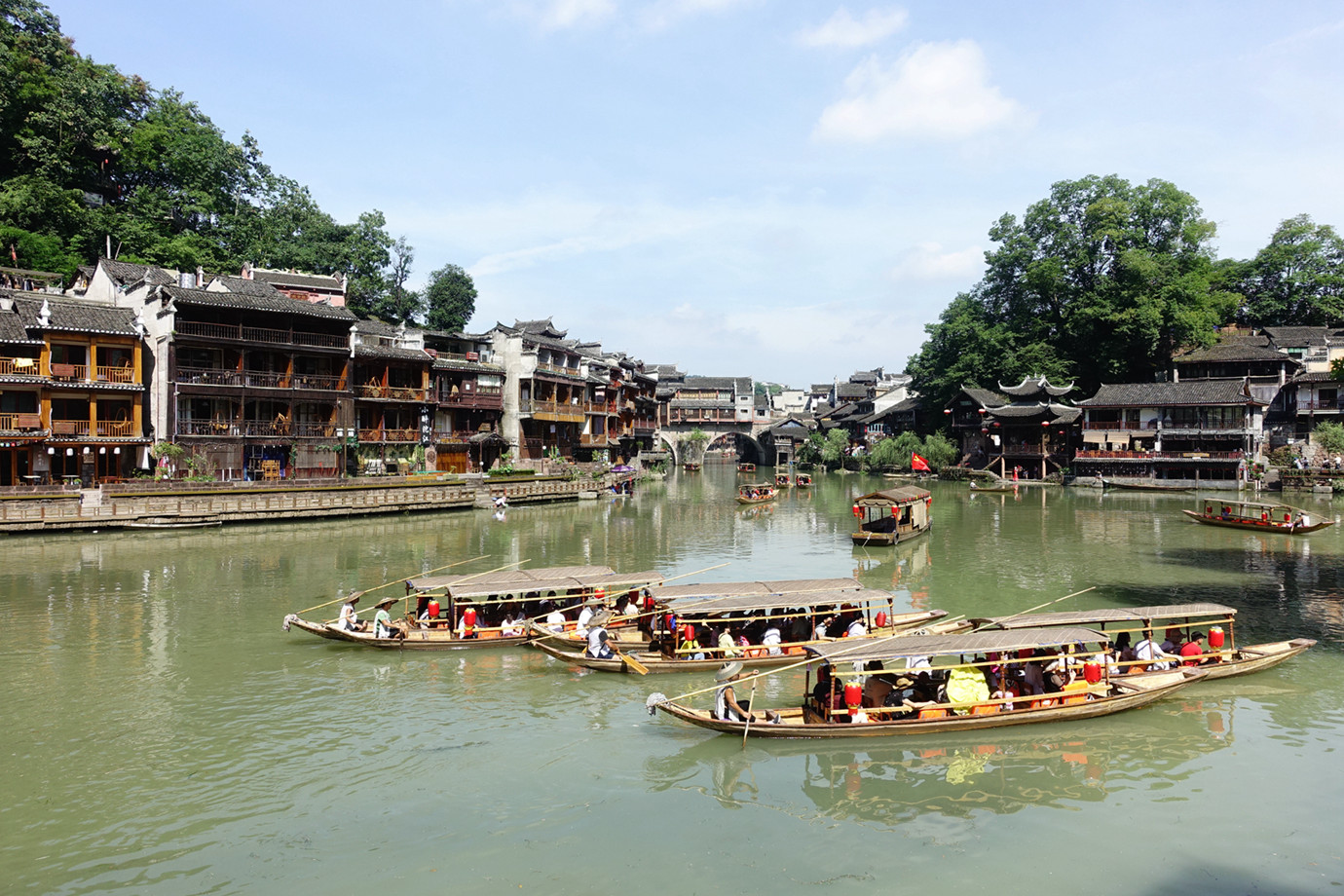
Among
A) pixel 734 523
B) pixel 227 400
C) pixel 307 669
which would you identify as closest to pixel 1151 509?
pixel 734 523

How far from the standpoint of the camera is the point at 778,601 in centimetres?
1855

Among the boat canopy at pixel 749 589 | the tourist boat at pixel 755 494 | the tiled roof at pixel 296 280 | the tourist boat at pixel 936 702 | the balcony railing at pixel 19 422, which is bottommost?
the tourist boat at pixel 936 702

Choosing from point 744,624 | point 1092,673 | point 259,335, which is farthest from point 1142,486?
point 259,335

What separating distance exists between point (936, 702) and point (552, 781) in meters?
6.92

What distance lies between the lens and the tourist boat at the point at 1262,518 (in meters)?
37.5

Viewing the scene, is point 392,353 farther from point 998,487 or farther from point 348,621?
point 998,487

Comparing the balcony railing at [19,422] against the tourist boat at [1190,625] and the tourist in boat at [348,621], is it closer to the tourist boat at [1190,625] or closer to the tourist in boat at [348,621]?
the tourist in boat at [348,621]

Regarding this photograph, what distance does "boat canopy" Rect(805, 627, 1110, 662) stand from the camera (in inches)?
555

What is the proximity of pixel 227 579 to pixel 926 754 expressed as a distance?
2371cm

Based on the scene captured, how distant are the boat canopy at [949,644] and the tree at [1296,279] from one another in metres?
75.7

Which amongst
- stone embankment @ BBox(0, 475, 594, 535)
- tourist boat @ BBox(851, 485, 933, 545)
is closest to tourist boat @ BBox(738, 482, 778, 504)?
tourist boat @ BBox(851, 485, 933, 545)

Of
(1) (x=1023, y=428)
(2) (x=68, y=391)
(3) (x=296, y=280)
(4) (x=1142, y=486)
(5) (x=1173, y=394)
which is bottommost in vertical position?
(4) (x=1142, y=486)

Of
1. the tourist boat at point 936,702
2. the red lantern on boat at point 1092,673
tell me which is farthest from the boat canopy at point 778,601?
the red lantern on boat at point 1092,673

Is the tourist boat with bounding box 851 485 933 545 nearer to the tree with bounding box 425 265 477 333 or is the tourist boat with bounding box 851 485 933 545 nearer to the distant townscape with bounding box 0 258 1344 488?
the distant townscape with bounding box 0 258 1344 488
